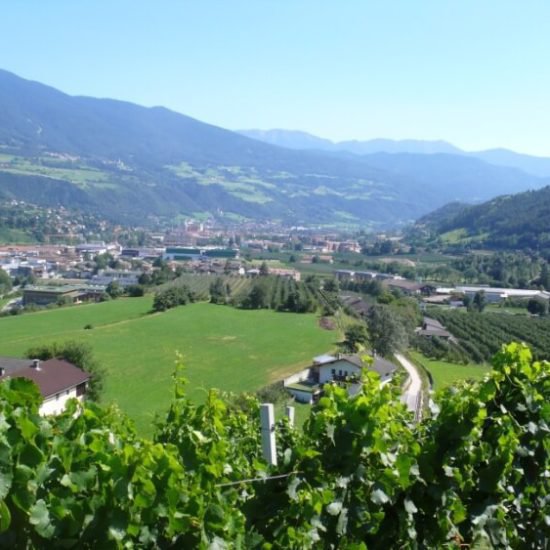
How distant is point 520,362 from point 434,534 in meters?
1.34

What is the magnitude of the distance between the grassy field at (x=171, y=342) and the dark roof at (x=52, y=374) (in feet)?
9.59

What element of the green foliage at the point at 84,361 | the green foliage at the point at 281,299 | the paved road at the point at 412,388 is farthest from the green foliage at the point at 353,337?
the green foliage at the point at 84,361

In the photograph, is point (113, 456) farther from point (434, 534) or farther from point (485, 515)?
point (485, 515)

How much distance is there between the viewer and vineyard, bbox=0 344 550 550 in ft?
7.75

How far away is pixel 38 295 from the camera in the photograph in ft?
214

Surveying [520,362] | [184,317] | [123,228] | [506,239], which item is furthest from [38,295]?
[123,228]

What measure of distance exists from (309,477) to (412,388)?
29.2 meters

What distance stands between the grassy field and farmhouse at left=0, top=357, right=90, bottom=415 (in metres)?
2.70

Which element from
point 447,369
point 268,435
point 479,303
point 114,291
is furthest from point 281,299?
point 268,435

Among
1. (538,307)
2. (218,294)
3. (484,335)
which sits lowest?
(218,294)

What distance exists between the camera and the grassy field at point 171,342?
108ft

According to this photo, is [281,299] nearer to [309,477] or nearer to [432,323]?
[432,323]

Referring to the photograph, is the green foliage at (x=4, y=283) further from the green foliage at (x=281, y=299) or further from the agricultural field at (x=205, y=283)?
the green foliage at (x=281, y=299)

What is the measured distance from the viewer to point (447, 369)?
3722cm
